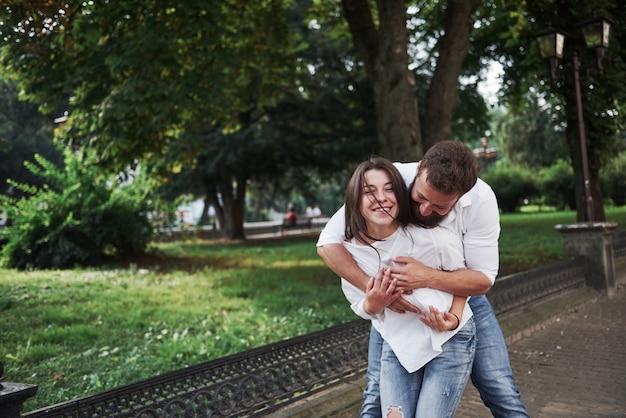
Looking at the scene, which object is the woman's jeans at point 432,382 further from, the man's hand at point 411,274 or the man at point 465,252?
the man's hand at point 411,274

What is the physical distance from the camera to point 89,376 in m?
5.53

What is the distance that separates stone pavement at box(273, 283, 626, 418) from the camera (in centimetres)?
437

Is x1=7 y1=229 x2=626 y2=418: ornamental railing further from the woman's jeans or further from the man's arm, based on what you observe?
the man's arm

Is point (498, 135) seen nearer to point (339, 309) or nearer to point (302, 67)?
point (302, 67)

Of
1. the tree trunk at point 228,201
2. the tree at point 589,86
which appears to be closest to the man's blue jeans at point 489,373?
the tree at point 589,86

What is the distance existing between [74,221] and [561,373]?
12.9 m

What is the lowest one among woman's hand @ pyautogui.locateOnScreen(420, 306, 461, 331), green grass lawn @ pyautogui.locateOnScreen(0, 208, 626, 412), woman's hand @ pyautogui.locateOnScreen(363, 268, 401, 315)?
green grass lawn @ pyautogui.locateOnScreen(0, 208, 626, 412)

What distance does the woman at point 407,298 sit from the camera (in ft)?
7.44

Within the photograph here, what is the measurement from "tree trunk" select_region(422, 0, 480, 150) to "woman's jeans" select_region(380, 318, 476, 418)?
7810 mm

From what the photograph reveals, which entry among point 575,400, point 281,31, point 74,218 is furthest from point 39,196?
point 575,400

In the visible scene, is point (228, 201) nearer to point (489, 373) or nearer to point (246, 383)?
point (246, 383)

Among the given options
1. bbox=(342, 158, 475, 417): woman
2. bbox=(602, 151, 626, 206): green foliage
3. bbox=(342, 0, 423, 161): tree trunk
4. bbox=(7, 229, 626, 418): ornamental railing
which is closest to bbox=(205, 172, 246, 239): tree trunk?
bbox=(342, 0, 423, 161): tree trunk

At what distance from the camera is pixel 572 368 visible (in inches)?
218

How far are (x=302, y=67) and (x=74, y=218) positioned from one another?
303 inches
